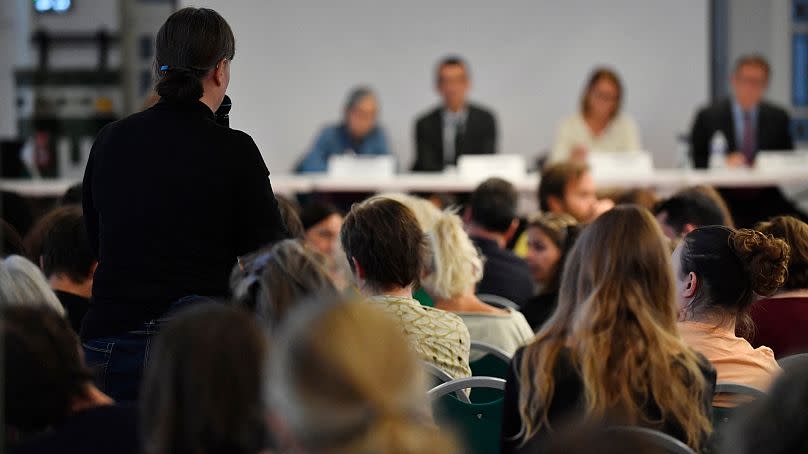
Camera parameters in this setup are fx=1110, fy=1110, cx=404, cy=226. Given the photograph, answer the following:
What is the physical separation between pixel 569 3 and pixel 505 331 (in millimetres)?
6432

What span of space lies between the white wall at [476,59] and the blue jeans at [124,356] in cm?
682

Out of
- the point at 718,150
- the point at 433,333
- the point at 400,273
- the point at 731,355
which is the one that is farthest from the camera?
the point at 718,150

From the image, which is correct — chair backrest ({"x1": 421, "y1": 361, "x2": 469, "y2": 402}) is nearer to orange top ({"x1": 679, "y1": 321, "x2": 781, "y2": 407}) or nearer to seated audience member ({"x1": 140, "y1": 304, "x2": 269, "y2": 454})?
orange top ({"x1": 679, "y1": 321, "x2": 781, "y2": 407})

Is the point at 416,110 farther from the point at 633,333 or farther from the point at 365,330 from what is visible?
the point at 365,330

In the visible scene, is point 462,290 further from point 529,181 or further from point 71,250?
point 529,181

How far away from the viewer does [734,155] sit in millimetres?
7398

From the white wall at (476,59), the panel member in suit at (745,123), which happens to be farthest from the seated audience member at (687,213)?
the white wall at (476,59)

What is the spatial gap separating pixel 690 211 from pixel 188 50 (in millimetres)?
2321

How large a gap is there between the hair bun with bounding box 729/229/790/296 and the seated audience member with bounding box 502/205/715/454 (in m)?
0.44

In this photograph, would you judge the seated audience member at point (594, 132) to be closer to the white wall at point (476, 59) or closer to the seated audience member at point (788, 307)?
the white wall at point (476, 59)

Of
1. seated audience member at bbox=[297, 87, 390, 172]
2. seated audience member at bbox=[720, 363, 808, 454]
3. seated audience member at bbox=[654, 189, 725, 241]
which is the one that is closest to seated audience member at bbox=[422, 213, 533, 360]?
seated audience member at bbox=[654, 189, 725, 241]

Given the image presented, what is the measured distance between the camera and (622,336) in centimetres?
208

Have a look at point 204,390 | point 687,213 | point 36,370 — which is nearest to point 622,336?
point 204,390

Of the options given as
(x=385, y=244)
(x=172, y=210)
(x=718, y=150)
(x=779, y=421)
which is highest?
(x=718, y=150)
